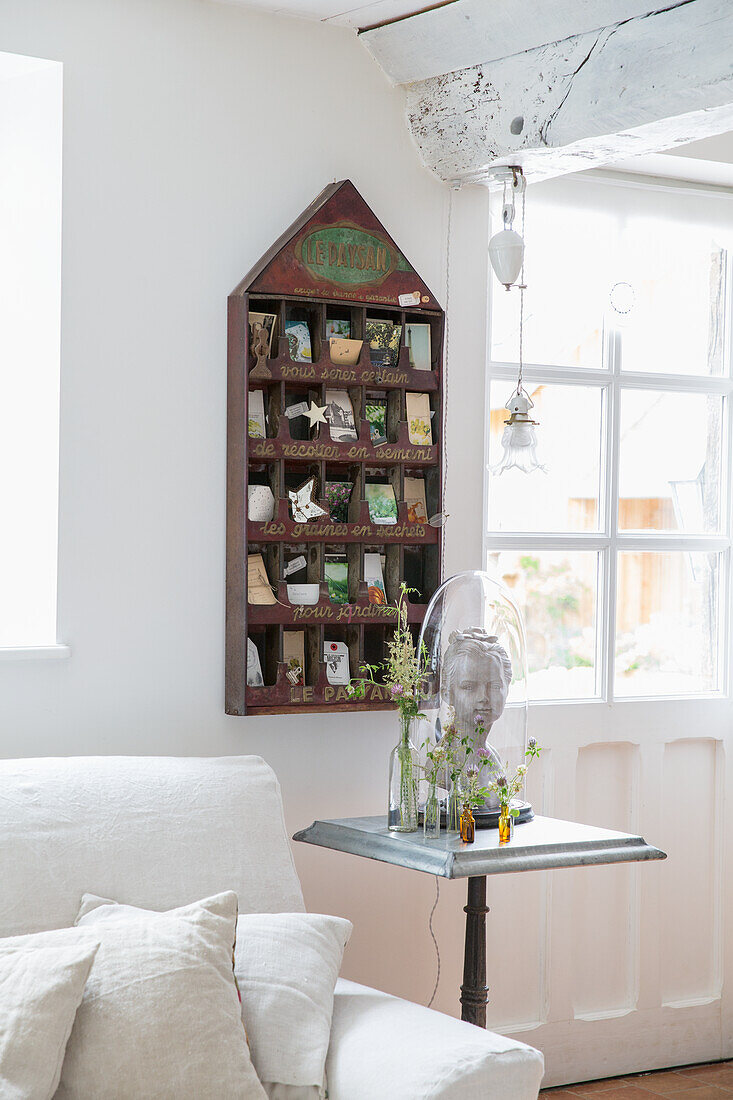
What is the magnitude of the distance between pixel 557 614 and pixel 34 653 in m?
1.40

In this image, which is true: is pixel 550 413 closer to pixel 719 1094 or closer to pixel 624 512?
pixel 624 512

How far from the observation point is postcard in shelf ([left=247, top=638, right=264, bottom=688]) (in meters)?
2.66

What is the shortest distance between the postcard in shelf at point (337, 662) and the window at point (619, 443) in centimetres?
55

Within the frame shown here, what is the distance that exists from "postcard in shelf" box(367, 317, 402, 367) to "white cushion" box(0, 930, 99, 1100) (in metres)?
1.46

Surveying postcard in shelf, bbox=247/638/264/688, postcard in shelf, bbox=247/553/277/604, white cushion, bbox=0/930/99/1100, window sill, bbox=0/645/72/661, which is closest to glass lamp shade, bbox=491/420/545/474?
postcard in shelf, bbox=247/553/277/604

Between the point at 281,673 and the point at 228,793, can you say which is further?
the point at 281,673

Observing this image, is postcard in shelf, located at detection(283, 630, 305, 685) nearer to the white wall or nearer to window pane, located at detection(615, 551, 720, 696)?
the white wall

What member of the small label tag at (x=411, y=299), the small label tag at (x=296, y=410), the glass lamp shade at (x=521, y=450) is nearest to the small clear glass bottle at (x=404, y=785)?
the glass lamp shade at (x=521, y=450)

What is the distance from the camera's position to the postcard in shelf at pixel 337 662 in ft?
8.96

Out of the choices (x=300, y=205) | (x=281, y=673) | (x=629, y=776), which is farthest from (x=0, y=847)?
(x=629, y=776)

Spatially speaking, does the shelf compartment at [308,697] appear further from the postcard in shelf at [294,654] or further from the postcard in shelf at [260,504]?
the postcard in shelf at [260,504]

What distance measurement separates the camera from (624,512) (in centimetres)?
334

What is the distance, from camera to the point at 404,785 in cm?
243

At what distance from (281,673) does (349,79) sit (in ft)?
4.34
